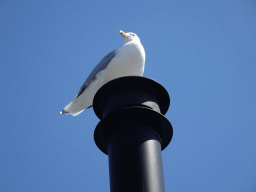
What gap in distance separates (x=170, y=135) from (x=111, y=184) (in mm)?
768

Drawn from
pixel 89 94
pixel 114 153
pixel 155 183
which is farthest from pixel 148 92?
pixel 89 94

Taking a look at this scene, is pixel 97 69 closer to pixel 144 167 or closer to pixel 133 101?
pixel 133 101

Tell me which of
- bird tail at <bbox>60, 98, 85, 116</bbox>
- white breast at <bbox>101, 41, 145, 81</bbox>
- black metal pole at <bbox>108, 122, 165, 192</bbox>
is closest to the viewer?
black metal pole at <bbox>108, 122, 165, 192</bbox>

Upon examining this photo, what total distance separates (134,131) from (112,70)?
2017 mm

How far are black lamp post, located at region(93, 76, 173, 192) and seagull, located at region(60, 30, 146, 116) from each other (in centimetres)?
143

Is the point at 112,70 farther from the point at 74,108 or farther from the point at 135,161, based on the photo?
the point at 135,161

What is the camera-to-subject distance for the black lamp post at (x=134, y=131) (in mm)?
2141

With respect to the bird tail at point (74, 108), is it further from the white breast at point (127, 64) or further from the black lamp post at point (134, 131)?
the black lamp post at point (134, 131)

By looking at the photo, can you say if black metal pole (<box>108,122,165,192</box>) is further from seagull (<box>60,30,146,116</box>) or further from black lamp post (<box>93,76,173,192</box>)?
seagull (<box>60,30,146,116</box>)

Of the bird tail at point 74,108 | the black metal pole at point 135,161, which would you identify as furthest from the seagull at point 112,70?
the black metal pole at point 135,161

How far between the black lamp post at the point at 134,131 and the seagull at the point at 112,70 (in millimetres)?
1428

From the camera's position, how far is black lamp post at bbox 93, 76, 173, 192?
2141mm

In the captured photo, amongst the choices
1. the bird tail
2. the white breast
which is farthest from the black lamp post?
the bird tail

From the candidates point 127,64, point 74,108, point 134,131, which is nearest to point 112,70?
point 127,64
